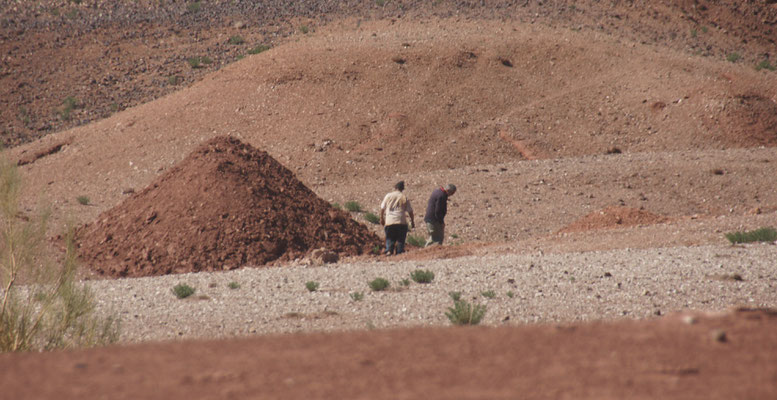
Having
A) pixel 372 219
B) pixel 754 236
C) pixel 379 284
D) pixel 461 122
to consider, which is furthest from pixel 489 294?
pixel 461 122

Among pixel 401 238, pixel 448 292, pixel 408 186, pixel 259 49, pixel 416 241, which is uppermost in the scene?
pixel 259 49

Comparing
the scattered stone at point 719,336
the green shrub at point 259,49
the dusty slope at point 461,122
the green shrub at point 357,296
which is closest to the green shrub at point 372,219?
the dusty slope at point 461,122

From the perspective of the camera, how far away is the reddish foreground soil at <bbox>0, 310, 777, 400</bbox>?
14.5 feet

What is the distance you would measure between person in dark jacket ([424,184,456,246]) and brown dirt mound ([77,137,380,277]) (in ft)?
5.00

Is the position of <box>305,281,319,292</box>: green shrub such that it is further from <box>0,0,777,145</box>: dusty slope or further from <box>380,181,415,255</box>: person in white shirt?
<box>0,0,777,145</box>: dusty slope

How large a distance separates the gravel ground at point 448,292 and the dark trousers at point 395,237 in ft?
4.65

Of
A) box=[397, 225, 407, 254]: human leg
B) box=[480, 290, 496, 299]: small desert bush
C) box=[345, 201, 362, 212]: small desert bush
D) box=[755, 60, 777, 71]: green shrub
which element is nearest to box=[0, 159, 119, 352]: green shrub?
box=[480, 290, 496, 299]: small desert bush

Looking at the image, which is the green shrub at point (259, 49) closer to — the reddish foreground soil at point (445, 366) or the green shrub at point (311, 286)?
the green shrub at point (311, 286)

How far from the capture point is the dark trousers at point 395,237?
15133mm

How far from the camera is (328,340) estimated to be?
5.70m

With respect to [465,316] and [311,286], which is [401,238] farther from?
[465,316]

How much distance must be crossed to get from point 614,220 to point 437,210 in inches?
193

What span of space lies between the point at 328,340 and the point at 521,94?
26370 millimetres

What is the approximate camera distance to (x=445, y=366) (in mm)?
4934
